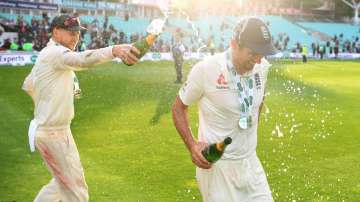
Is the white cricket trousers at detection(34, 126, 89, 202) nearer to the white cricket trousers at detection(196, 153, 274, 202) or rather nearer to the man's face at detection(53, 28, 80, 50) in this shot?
the man's face at detection(53, 28, 80, 50)

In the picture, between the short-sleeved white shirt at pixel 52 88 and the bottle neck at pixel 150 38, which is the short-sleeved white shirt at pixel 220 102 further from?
the short-sleeved white shirt at pixel 52 88

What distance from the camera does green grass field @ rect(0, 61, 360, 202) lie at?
8.87m

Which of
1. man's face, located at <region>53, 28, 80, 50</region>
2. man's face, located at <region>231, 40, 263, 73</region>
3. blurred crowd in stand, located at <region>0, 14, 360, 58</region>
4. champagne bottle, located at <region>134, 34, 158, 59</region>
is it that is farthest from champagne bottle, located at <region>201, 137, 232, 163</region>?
blurred crowd in stand, located at <region>0, 14, 360, 58</region>

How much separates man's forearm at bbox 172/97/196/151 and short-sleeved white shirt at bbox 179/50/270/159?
84mm

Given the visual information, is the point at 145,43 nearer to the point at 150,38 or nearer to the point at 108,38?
the point at 150,38

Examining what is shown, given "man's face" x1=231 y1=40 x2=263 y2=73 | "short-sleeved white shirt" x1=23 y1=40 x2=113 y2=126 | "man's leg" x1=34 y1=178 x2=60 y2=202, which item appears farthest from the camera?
"man's leg" x1=34 y1=178 x2=60 y2=202

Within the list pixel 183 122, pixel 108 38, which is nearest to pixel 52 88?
pixel 183 122

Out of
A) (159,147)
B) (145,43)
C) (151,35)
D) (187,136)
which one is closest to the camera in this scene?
(151,35)

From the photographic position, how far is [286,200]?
27.6 feet

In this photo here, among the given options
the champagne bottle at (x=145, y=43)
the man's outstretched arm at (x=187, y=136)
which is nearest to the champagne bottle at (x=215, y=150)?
the man's outstretched arm at (x=187, y=136)

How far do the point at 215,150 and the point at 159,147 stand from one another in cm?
735

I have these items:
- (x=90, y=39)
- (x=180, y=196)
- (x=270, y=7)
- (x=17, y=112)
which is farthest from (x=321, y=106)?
(x=270, y=7)

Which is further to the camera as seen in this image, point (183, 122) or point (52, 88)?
point (52, 88)

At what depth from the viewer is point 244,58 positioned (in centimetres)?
471
